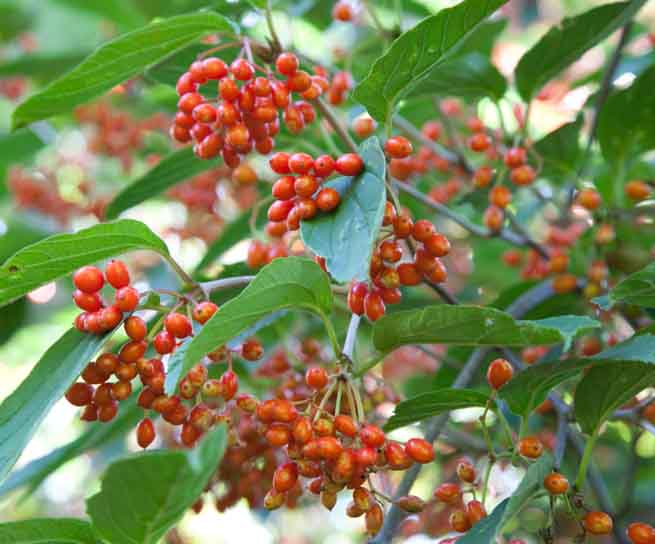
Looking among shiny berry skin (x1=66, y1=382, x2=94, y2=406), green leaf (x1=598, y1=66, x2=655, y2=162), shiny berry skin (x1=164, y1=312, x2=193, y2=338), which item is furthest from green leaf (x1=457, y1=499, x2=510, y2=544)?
green leaf (x1=598, y1=66, x2=655, y2=162)

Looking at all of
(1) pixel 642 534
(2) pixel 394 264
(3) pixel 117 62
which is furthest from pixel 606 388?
(3) pixel 117 62

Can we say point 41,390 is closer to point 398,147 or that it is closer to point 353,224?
point 353,224

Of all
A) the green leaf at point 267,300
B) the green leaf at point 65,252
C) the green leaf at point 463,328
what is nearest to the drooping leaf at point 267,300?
the green leaf at point 267,300

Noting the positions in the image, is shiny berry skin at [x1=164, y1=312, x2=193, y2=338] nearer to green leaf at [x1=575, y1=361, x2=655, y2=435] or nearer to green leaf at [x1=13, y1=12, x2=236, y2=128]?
green leaf at [x1=13, y1=12, x2=236, y2=128]

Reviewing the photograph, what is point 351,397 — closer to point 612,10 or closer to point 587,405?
point 587,405

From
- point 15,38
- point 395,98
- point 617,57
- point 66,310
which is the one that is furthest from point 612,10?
point 15,38

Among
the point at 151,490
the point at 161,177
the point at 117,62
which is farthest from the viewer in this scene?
the point at 161,177
